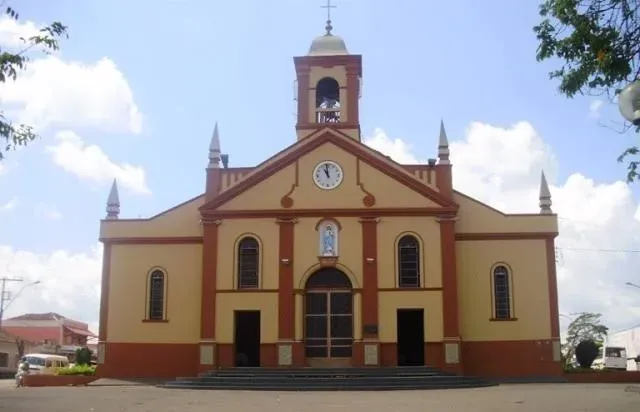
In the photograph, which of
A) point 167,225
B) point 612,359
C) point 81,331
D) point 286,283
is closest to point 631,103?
point 286,283

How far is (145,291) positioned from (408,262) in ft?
37.6

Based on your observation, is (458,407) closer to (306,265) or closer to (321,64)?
(306,265)

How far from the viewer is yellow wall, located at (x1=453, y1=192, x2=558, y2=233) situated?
3428cm

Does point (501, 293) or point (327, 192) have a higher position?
point (327, 192)

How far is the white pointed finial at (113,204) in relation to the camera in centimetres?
3638

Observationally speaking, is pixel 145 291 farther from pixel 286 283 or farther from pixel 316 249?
pixel 316 249

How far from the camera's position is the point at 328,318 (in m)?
33.2

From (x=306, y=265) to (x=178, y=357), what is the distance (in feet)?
22.3

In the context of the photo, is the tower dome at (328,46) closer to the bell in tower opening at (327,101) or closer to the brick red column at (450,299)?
the bell in tower opening at (327,101)

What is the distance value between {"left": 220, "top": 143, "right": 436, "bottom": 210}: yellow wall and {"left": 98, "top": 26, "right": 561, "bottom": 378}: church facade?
0.06 m

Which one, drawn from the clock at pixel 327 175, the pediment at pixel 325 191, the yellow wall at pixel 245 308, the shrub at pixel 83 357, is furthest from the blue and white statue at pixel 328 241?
the shrub at pixel 83 357

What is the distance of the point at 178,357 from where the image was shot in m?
34.2

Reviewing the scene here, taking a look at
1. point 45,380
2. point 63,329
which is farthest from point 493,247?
point 63,329

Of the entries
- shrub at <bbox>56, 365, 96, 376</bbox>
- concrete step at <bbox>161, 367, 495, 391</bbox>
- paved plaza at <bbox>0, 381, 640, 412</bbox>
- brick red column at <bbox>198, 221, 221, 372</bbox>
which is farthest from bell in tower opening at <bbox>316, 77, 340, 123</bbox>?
paved plaza at <bbox>0, 381, 640, 412</bbox>
